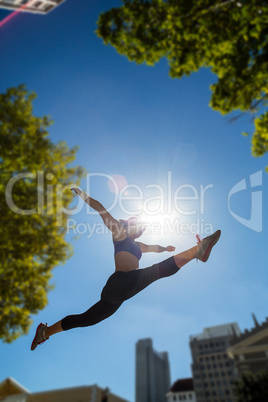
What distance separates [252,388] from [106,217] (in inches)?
1277

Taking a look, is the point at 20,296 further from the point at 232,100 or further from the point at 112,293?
the point at 232,100

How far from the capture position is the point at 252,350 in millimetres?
35875

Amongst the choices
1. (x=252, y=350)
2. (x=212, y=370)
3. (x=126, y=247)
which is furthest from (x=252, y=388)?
(x=212, y=370)

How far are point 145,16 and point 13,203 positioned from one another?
10.5 meters

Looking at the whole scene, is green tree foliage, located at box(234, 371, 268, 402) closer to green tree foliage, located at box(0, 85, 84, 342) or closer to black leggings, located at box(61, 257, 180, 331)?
green tree foliage, located at box(0, 85, 84, 342)

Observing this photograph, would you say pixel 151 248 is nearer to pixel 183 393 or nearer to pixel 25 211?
pixel 25 211

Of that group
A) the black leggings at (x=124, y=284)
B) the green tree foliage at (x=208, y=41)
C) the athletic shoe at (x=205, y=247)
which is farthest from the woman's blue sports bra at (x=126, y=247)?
the green tree foliage at (x=208, y=41)

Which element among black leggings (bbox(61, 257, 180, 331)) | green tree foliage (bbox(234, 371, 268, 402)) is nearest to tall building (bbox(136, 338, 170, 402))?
green tree foliage (bbox(234, 371, 268, 402))

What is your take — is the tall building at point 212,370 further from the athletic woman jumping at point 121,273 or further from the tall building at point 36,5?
the tall building at point 36,5

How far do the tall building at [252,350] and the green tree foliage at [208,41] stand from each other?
35.7 m

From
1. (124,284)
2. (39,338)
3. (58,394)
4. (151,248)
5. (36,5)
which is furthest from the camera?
(58,394)

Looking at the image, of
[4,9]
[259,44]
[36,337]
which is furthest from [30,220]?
[259,44]

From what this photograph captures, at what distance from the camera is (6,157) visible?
12.4 m

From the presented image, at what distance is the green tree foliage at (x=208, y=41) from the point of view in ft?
31.4
